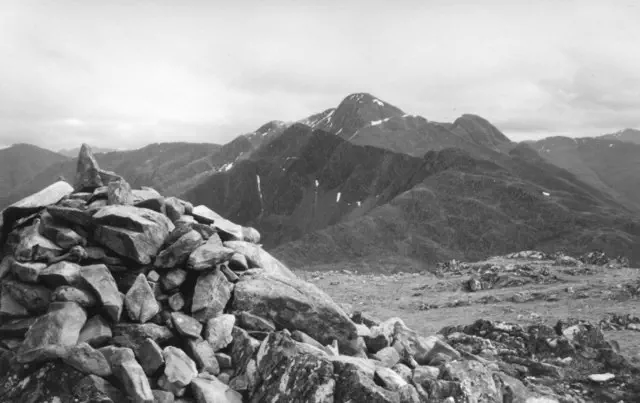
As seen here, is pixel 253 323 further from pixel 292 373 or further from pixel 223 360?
pixel 292 373

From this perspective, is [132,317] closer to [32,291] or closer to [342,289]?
[32,291]

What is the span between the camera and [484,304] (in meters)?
47.0

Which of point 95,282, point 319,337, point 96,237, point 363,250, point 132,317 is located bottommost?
point 363,250

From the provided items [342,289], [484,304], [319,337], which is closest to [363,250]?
[342,289]

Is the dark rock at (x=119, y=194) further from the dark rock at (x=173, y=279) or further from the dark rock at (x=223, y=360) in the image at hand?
the dark rock at (x=223, y=360)

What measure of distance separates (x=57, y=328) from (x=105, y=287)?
2.09 meters

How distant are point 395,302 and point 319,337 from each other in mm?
33361

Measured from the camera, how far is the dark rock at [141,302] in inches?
682

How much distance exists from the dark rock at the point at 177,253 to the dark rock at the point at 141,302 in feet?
4.93

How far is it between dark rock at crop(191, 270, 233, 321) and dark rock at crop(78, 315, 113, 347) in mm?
3174

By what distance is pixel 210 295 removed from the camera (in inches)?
747

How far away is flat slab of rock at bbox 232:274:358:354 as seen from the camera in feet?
64.3

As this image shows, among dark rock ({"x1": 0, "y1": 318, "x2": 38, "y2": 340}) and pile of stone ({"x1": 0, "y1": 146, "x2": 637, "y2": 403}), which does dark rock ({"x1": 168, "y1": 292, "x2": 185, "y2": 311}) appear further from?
dark rock ({"x1": 0, "y1": 318, "x2": 38, "y2": 340})

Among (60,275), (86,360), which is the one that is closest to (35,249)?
(60,275)
